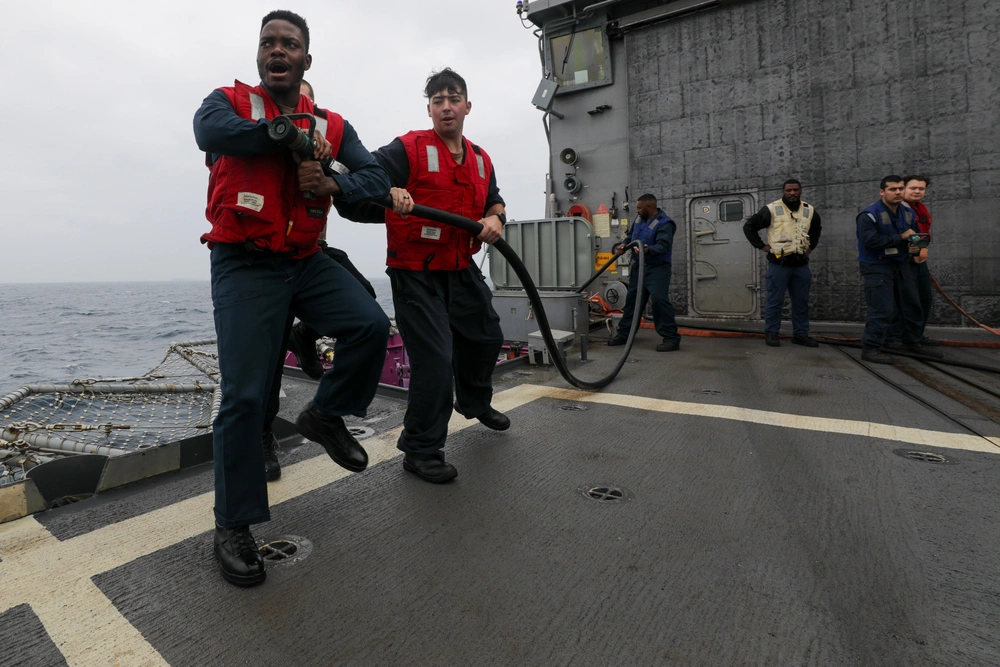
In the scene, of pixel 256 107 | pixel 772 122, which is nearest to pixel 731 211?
pixel 772 122

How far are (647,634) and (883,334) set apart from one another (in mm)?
5030

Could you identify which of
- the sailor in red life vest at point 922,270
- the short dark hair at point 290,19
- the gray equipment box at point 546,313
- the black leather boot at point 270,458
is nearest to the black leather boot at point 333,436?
the black leather boot at point 270,458

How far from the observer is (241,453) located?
1.65 meters

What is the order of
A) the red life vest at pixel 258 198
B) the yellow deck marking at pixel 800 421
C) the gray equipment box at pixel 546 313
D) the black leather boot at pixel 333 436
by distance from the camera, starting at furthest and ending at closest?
the gray equipment box at pixel 546 313, the yellow deck marking at pixel 800 421, the black leather boot at pixel 333 436, the red life vest at pixel 258 198

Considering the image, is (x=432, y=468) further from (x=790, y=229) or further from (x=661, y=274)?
(x=790, y=229)

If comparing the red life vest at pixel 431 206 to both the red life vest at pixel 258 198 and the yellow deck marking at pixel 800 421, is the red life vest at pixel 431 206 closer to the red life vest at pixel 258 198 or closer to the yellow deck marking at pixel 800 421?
the red life vest at pixel 258 198

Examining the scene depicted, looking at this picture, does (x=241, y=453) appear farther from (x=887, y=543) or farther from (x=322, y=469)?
(x=887, y=543)

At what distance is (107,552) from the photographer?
1.74 metres

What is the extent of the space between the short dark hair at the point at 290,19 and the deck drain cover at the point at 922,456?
3.05m

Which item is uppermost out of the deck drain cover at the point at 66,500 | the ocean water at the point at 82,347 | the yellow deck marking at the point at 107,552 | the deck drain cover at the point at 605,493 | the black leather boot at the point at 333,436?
the black leather boot at the point at 333,436

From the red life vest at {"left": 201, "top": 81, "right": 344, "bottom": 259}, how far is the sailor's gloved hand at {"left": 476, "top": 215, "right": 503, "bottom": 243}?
89 centimetres

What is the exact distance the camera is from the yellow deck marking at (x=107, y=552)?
131cm

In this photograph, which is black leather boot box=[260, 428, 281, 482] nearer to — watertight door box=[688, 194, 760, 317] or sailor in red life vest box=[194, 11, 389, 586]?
sailor in red life vest box=[194, 11, 389, 586]

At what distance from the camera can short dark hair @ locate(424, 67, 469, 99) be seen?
8.13 ft
